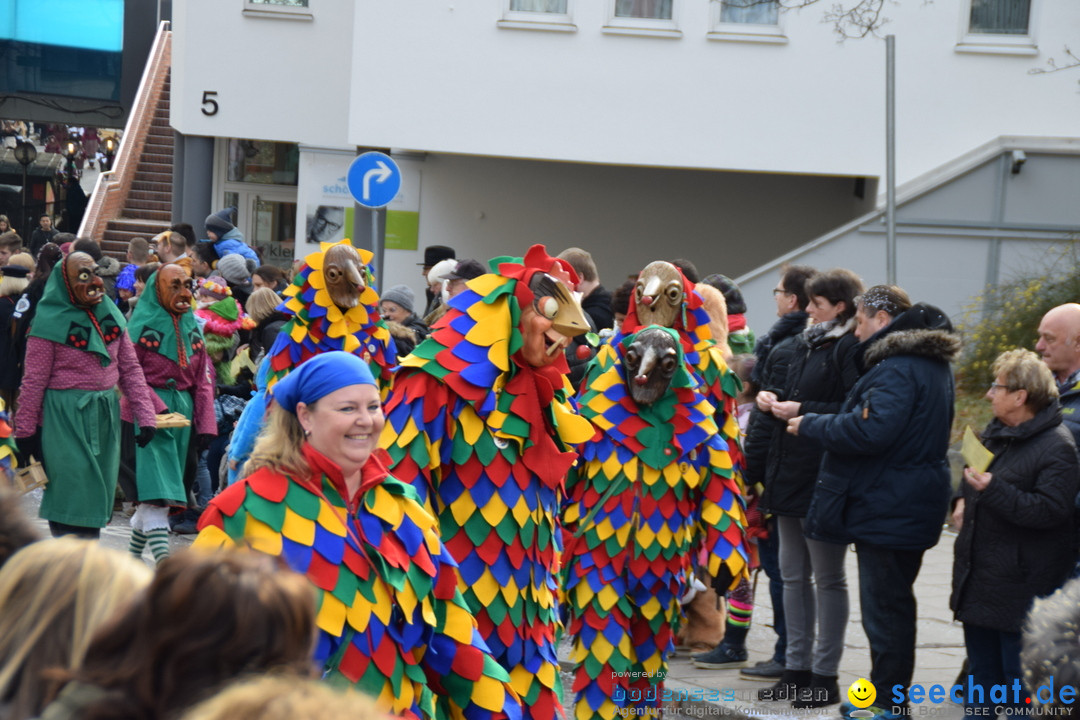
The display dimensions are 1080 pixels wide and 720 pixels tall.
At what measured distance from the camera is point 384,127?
16281 mm

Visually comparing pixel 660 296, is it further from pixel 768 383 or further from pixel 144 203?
pixel 144 203

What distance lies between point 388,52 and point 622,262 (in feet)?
15.3

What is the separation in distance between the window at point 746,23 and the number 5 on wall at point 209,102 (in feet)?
26.5

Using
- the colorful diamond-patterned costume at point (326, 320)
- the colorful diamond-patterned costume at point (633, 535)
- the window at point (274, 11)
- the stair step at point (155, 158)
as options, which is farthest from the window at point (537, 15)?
the stair step at point (155, 158)

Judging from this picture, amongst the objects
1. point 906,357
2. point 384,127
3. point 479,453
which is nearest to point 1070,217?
point 384,127

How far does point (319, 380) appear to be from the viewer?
10.8ft

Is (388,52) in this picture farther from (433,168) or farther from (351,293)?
(351,293)

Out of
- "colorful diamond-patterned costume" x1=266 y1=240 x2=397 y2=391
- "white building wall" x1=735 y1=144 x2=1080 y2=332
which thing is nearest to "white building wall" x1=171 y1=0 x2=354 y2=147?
"white building wall" x1=735 y1=144 x2=1080 y2=332

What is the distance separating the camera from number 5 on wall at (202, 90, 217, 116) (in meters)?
19.6

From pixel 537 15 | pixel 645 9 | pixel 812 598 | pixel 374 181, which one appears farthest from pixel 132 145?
pixel 812 598

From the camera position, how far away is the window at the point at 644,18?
625 inches

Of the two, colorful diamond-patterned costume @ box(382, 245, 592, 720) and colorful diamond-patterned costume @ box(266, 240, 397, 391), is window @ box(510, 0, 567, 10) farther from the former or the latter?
colorful diamond-patterned costume @ box(382, 245, 592, 720)

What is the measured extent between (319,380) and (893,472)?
3.40 metres

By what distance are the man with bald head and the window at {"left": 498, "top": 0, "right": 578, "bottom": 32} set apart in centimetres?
1102
